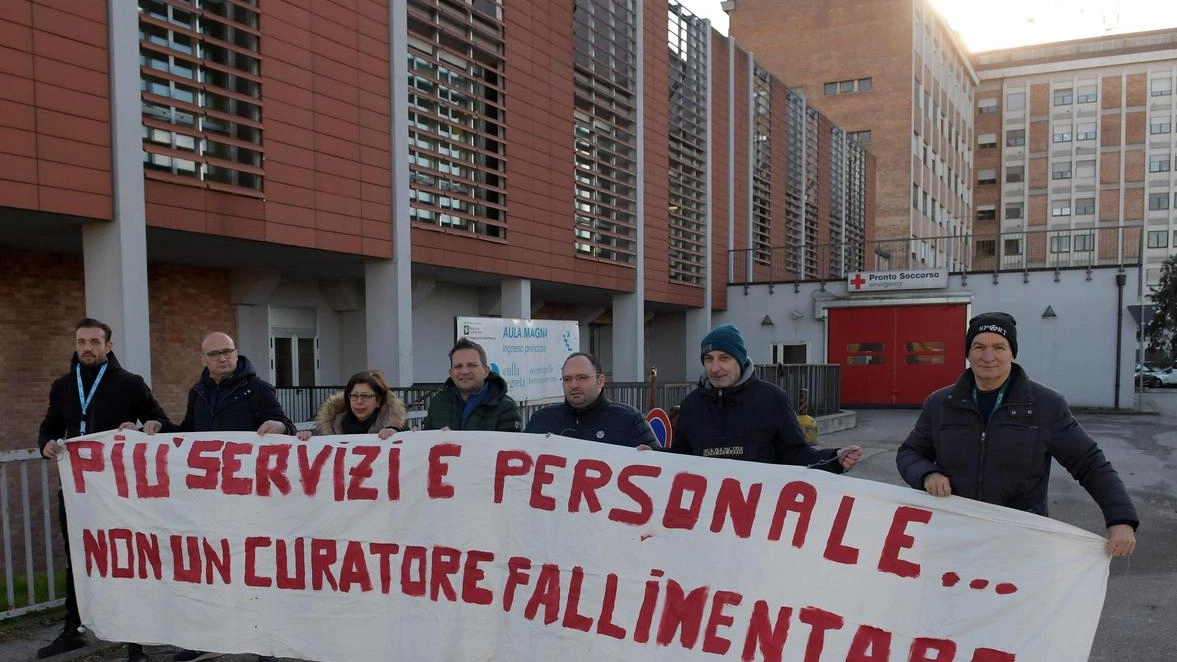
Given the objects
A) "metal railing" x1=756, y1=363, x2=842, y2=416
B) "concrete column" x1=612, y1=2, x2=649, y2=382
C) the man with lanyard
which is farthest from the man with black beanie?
"concrete column" x1=612, y1=2, x2=649, y2=382

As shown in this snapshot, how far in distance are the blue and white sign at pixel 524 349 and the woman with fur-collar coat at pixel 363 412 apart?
5198mm

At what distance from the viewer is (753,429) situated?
3885 mm

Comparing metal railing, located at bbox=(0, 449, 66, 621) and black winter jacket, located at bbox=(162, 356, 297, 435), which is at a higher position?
black winter jacket, located at bbox=(162, 356, 297, 435)

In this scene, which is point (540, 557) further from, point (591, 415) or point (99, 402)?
point (99, 402)

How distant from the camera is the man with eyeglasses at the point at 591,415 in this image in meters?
4.18

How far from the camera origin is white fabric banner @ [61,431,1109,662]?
340cm

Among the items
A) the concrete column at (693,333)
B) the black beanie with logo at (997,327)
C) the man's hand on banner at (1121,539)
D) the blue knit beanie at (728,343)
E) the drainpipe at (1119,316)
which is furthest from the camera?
the concrete column at (693,333)

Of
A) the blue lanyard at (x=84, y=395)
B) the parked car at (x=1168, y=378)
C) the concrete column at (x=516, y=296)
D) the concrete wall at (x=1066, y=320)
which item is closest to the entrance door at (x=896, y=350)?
the concrete wall at (x=1066, y=320)

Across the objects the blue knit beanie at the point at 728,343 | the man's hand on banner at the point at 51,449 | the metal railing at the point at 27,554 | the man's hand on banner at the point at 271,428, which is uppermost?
the blue knit beanie at the point at 728,343

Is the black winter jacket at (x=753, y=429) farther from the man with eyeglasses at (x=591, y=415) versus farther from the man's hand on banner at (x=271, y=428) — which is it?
the man's hand on banner at (x=271, y=428)

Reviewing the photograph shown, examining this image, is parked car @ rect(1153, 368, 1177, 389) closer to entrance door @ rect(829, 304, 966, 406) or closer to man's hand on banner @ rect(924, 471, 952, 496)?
entrance door @ rect(829, 304, 966, 406)

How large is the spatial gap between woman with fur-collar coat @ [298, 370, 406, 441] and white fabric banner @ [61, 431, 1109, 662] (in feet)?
0.60

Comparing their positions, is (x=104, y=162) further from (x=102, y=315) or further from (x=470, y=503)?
(x=470, y=503)

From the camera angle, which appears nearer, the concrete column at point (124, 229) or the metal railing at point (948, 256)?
the concrete column at point (124, 229)
